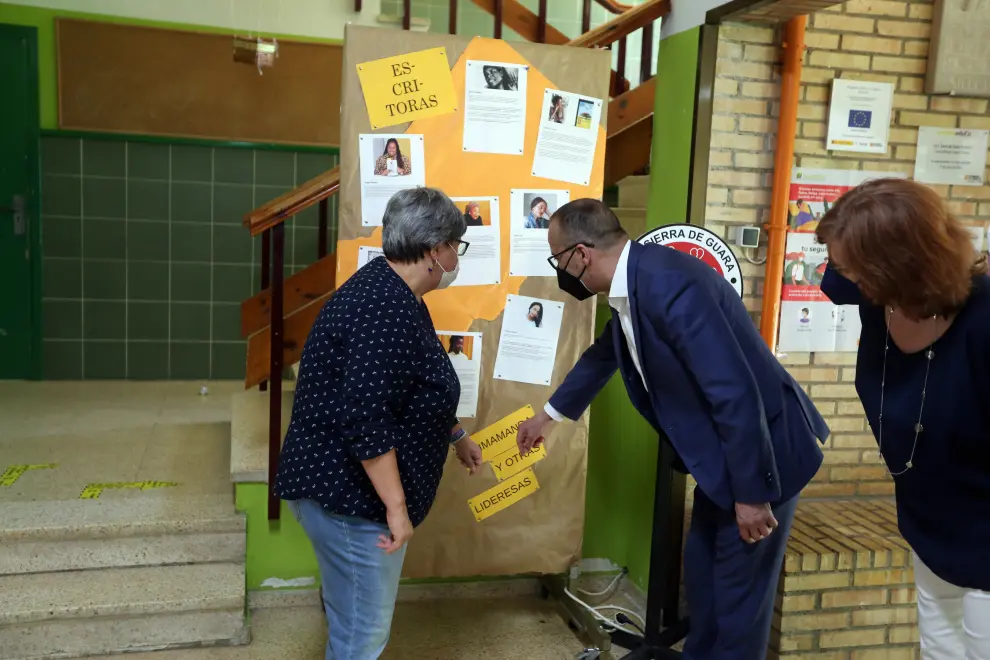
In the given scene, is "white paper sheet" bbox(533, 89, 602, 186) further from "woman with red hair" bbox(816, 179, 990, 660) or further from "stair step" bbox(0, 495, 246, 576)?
"stair step" bbox(0, 495, 246, 576)

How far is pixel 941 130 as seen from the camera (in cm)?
284

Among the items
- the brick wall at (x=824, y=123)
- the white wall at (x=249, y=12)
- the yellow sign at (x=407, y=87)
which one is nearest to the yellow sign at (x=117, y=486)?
the yellow sign at (x=407, y=87)

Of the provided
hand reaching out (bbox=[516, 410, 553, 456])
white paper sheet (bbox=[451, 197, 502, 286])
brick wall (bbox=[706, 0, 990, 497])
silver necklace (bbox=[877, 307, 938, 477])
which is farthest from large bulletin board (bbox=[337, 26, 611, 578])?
silver necklace (bbox=[877, 307, 938, 477])

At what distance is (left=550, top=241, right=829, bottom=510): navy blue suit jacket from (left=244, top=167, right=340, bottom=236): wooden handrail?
45.0 inches

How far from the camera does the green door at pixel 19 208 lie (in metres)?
4.60

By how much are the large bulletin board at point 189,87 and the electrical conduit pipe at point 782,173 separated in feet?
10.3

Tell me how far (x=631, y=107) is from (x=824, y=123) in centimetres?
78

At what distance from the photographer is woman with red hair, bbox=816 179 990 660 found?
4.56ft

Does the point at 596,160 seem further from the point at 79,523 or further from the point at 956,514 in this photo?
the point at 79,523

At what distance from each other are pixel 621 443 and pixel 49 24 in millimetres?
4150

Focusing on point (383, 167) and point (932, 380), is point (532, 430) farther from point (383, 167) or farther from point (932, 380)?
point (932, 380)

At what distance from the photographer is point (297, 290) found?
3.48 m

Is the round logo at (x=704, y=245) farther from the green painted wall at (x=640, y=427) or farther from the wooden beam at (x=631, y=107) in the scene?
the wooden beam at (x=631, y=107)

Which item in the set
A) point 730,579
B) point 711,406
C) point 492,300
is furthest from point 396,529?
point 492,300
